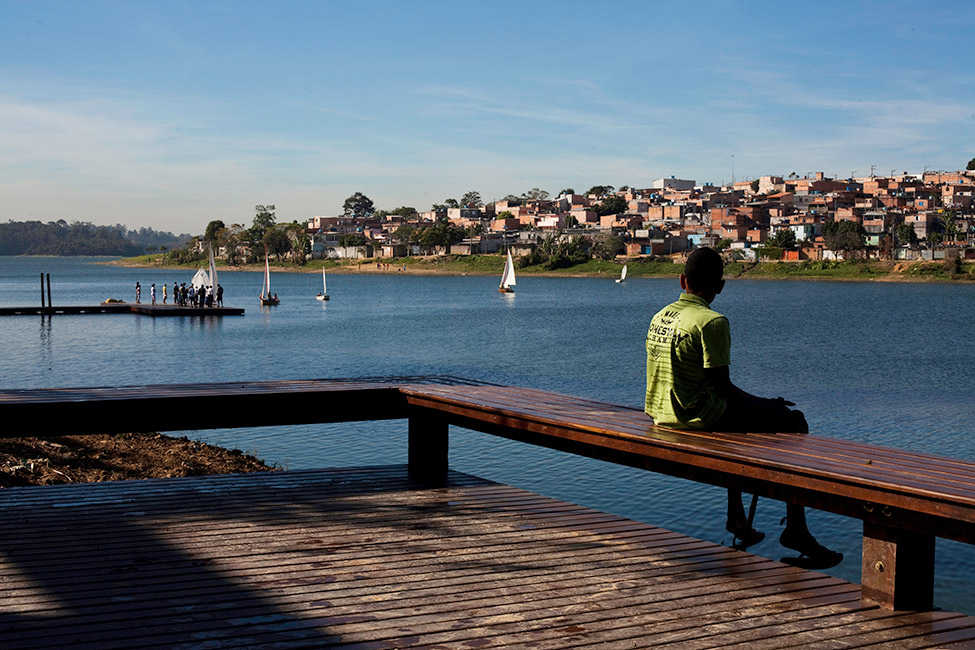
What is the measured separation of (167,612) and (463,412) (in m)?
2.57

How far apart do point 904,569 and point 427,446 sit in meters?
3.62

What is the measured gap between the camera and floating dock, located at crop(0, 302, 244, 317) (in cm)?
5828

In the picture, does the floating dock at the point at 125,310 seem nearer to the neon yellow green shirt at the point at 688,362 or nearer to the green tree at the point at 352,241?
the neon yellow green shirt at the point at 688,362

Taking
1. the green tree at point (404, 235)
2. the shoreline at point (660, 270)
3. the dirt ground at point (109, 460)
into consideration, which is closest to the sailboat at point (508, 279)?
the shoreline at point (660, 270)

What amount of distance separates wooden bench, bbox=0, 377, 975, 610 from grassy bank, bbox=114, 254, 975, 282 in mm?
113724

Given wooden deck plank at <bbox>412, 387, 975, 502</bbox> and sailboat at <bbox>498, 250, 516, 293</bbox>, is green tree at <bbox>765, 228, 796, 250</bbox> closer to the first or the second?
sailboat at <bbox>498, 250, 516, 293</bbox>

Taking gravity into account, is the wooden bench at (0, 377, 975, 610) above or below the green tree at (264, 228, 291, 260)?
below

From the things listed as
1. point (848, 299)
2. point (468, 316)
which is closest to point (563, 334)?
point (468, 316)

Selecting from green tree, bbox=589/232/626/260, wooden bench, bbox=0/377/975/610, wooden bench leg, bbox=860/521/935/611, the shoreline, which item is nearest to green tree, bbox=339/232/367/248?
the shoreline

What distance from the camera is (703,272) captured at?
5539 millimetres

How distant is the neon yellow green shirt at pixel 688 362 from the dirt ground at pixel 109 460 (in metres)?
7.24

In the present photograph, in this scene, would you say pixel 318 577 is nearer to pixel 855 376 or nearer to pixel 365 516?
pixel 365 516

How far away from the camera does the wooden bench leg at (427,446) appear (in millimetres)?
7020

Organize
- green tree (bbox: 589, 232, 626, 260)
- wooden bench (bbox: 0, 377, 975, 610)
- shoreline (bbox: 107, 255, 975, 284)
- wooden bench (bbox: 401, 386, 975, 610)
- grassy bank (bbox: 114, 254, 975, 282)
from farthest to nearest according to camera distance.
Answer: green tree (bbox: 589, 232, 626, 260) < shoreline (bbox: 107, 255, 975, 284) < grassy bank (bbox: 114, 254, 975, 282) < wooden bench (bbox: 0, 377, 975, 610) < wooden bench (bbox: 401, 386, 975, 610)
